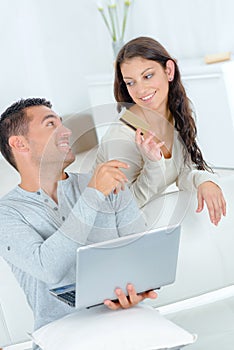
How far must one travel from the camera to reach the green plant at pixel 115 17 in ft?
9.43

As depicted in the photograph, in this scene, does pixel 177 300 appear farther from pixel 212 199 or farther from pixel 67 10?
pixel 67 10

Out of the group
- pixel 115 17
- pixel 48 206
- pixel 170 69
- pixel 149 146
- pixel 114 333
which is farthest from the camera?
pixel 115 17

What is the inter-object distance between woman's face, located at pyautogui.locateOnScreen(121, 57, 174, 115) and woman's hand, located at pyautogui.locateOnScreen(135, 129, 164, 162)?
9 cm

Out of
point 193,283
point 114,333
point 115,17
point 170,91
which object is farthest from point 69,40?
point 114,333

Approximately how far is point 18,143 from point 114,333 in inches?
14.3

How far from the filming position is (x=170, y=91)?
4.93ft

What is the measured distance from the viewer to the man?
114 centimetres

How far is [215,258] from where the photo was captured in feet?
5.10

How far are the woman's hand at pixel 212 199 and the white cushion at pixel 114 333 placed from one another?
13.8 inches

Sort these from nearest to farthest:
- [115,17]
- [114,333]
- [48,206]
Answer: [114,333], [48,206], [115,17]

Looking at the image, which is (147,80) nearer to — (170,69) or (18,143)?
(170,69)

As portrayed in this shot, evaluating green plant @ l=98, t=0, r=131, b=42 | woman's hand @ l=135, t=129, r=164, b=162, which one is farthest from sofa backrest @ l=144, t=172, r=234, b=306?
green plant @ l=98, t=0, r=131, b=42

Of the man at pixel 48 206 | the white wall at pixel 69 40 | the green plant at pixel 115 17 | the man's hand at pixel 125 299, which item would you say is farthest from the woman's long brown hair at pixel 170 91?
the green plant at pixel 115 17

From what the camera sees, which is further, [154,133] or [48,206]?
[154,133]
